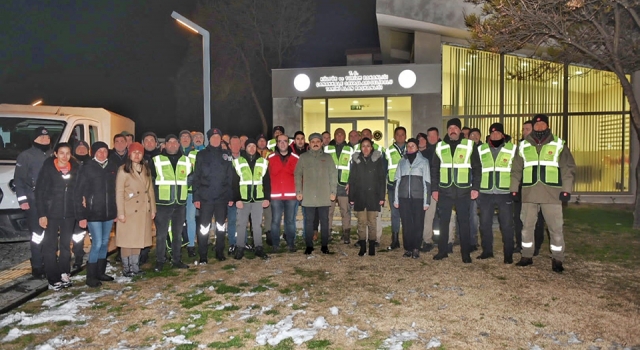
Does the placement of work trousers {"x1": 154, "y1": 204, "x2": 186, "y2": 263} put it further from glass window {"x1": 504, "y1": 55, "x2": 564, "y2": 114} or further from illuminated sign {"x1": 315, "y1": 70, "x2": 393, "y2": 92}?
glass window {"x1": 504, "y1": 55, "x2": 564, "y2": 114}

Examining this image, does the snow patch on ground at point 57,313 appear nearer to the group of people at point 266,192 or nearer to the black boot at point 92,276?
the black boot at point 92,276

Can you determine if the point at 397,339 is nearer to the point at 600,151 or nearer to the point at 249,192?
the point at 249,192

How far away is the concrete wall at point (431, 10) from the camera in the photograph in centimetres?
1423

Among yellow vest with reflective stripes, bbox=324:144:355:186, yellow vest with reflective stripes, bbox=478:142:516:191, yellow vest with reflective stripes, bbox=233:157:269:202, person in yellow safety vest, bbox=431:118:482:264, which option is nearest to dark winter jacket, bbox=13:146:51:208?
yellow vest with reflective stripes, bbox=233:157:269:202

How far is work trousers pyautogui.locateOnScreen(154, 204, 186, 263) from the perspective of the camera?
7.16 meters

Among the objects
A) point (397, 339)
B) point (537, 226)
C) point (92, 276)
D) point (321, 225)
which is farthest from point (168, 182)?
point (537, 226)

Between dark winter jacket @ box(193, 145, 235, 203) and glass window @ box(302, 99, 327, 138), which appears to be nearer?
dark winter jacket @ box(193, 145, 235, 203)

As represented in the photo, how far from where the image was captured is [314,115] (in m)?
17.2

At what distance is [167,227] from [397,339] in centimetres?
423

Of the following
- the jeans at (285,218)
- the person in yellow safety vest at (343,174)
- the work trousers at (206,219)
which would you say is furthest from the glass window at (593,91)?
the work trousers at (206,219)

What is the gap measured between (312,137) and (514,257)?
3872 mm

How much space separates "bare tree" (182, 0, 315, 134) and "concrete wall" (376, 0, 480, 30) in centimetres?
1895

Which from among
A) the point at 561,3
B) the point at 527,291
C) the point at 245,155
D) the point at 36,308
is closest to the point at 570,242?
the point at 527,291

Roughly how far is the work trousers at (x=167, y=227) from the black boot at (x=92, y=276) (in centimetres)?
93
